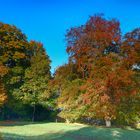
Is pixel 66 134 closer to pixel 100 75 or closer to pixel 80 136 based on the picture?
pixel 80 136

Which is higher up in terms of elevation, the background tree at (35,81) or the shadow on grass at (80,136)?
the background tree at (35,81)

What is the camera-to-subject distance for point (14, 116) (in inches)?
2388

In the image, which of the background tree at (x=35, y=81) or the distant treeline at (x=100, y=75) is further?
the background tree at (x=35, y=81)

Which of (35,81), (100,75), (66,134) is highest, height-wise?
(35,81)

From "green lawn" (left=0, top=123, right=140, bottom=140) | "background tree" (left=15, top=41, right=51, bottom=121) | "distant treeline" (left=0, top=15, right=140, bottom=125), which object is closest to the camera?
"green lawn" (left=0, top=123, right=140, bottom=140)

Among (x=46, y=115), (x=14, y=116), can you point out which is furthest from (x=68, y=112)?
(x=14, y=116)

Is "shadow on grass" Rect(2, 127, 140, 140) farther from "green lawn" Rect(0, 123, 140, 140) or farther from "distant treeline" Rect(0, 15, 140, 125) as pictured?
"distant treeline" Rect(0, 15, 140, 125)

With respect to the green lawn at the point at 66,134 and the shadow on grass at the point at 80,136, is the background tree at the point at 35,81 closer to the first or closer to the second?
the green lawn at the point at 66,134

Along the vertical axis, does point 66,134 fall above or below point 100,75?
below

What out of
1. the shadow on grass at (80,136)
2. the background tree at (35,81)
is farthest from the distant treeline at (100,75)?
the shadow on grass at (80,136)

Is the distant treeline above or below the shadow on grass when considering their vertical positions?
above

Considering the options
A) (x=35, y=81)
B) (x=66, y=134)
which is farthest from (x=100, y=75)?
(x=35, y=81)

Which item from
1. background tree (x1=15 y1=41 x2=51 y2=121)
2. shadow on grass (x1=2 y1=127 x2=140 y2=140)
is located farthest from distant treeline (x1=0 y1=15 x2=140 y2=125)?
shadow on grass (x1=2 y1=127 x2=140 y2=140)

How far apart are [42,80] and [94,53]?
16.0 meters
